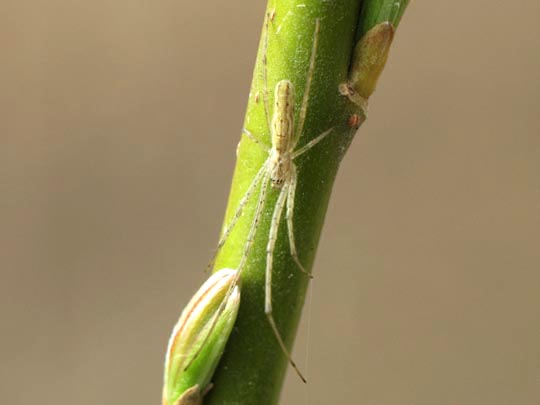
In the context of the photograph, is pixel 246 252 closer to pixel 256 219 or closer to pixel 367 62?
pixel 256 219

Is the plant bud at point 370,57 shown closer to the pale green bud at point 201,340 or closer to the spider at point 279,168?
the spider at point 279,168

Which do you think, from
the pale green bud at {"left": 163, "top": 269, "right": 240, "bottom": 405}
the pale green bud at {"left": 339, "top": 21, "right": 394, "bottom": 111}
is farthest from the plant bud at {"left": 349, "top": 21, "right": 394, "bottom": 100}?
the pale green bud at {"left": 163, "top": 269, "right": 240, "bottom": 405}

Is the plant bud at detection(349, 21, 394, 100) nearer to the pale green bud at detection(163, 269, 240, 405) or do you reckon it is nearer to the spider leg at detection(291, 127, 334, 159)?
the spider leg at detection(291, 127, 334, 159)

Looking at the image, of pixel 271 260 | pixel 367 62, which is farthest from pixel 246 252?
pixel 367 62

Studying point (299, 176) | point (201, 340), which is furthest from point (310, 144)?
point (201, 340)

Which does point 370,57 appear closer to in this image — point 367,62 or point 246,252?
point 367,62

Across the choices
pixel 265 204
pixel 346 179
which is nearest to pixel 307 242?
pixel 265 204

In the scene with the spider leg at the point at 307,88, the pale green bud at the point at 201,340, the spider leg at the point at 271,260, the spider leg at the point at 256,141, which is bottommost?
the pale green bud at the point at 201,340

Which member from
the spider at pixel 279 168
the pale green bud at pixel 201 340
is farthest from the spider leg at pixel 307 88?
the pale green bud at pixel 201 340

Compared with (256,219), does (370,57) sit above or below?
above
